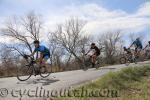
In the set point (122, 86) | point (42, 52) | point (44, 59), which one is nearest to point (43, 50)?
point (42, 52)

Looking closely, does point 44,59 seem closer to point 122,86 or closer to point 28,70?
point 28,70

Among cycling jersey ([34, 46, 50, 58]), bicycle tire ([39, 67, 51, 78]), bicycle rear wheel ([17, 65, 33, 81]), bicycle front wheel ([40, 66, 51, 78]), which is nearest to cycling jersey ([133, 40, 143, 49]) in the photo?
bicycle front wheel ([40, 66, 51, 78])

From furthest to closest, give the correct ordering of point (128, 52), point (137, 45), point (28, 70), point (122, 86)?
point (128, 52), point (137, 45), point (28, 70), point (122, 86)

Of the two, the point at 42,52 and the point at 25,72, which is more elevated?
the point at 42,52

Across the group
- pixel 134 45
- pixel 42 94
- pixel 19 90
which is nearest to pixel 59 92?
pixel 42 94

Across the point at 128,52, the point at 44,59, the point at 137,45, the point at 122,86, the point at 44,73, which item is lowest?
the point at 122,86

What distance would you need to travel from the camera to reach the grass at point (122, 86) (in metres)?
11.8

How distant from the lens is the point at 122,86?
15.0 meters

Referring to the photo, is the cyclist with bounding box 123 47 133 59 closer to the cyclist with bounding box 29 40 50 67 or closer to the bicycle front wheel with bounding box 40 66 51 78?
the bicycle front wheel with bounding box 40 66 51 78

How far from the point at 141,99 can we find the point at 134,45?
15.2 metres

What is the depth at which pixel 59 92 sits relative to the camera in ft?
38.2

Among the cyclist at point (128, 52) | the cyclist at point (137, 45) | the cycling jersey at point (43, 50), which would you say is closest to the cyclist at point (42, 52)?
the cycling jersey at point (43, 50)

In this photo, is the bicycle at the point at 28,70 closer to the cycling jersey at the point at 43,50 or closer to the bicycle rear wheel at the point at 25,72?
the bicycle rear wheel at the point at 25,72

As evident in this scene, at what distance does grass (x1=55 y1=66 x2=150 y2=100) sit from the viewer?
11.8 metres
